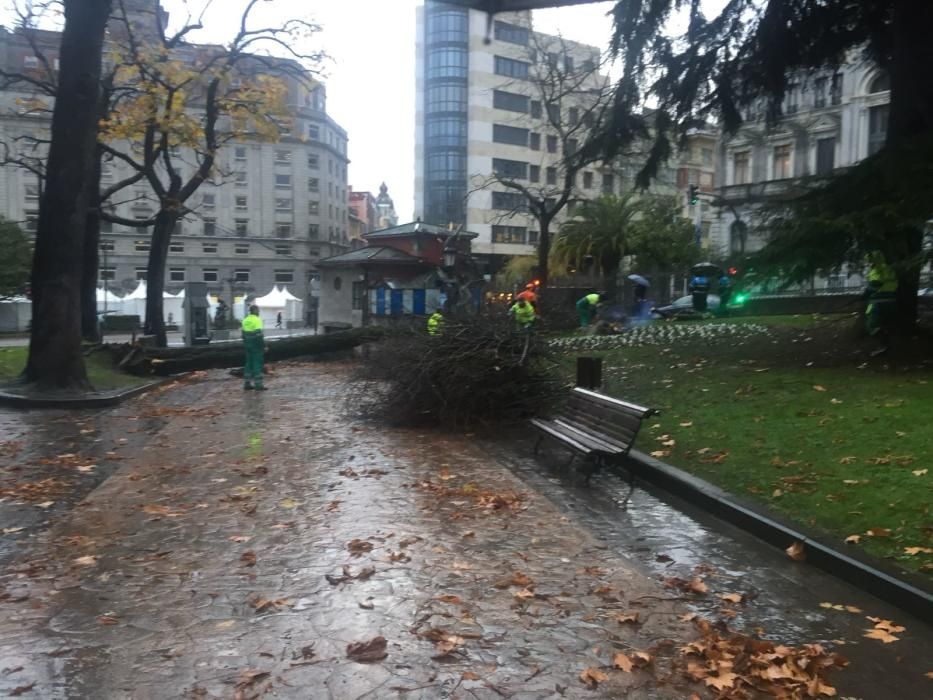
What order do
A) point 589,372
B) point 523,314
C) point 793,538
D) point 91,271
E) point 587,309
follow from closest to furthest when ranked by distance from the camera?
1. point 793,538
2. point 589,372
3. point 523,314
4. point 91,271
5. point 587,309

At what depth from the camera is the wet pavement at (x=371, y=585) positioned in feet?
12.8

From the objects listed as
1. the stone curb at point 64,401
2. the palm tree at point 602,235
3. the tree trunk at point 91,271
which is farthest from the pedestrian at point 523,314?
the palm tree at point 602,235

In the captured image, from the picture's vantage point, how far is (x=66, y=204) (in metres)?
14.8

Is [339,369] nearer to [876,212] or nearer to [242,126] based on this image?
[242,126]

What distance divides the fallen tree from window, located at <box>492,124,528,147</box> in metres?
47.5

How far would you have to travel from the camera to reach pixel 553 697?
12.1 feet

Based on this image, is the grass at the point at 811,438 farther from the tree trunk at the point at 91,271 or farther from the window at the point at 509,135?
the window at the point at 509,135

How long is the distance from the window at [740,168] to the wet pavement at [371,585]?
47.8 metres

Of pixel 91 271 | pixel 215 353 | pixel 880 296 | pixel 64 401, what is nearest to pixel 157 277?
pixel 91 271

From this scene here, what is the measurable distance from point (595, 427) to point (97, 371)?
13288mm

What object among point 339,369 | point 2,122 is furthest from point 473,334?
point 2,122

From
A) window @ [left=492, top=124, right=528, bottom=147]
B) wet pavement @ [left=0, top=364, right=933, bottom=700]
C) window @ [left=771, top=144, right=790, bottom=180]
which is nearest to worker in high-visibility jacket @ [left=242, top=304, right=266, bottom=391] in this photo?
wet pavement @ [left=0, top=364, right=933, bottom=700]

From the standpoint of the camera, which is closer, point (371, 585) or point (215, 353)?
point (371, 585)

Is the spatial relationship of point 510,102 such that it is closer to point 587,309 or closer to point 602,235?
point 602,235
